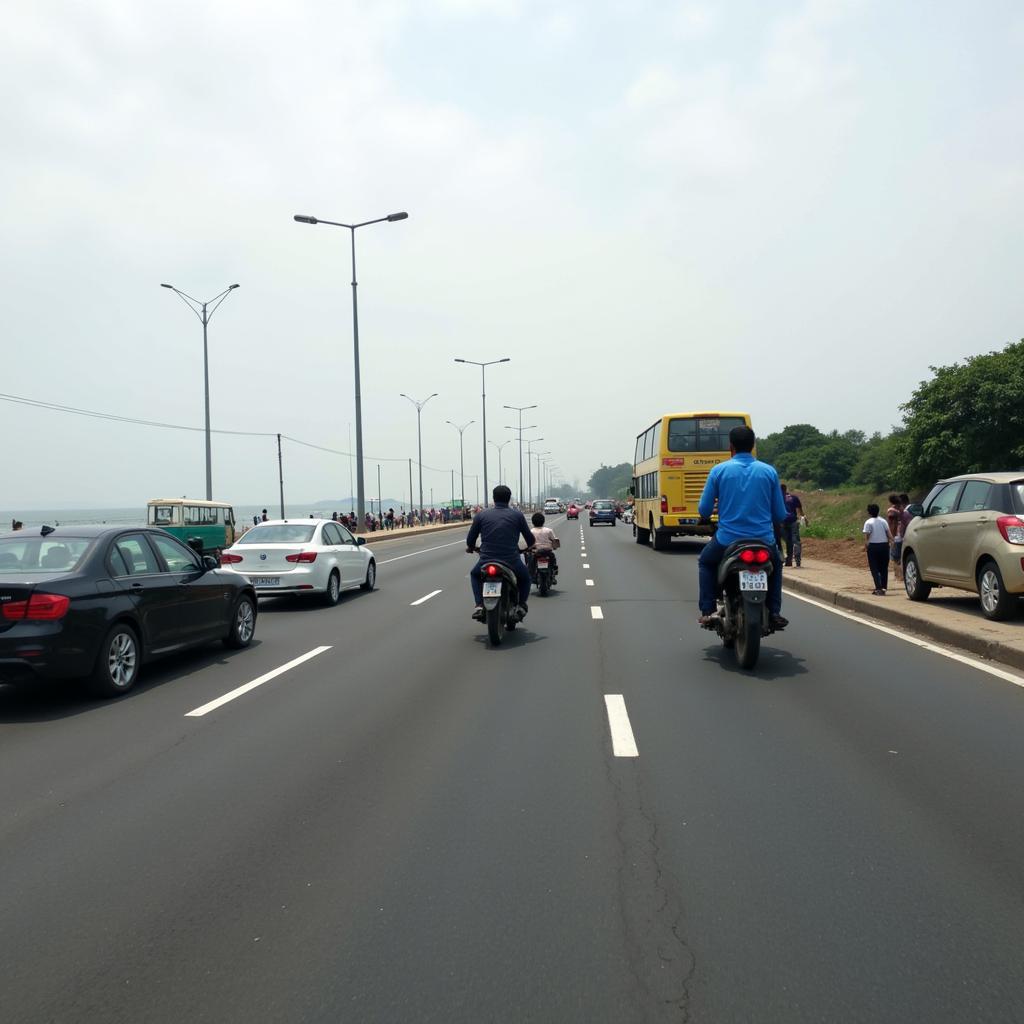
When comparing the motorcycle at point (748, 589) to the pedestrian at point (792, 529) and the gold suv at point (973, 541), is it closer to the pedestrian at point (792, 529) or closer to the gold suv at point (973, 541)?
the gold suv at point (973, 541)

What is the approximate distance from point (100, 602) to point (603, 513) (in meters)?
53.6

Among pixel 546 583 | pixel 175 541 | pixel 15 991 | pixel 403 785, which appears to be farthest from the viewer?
pixel 546 583

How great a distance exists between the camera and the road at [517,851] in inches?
119

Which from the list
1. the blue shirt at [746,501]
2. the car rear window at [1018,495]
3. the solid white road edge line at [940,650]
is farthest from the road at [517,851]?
the car rear window at [1018,495]

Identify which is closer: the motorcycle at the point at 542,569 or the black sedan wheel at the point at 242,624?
the black sedan wheel at the point at 242,624

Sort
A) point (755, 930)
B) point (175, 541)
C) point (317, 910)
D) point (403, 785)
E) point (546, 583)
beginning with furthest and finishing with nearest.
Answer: point (546, 583)
point (175, 541)
point (403, 785)
point (317, 910)
point (755, 930)

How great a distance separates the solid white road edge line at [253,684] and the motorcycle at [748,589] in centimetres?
426

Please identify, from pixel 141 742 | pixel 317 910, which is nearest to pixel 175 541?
pixel 141 742

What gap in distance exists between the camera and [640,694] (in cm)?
750

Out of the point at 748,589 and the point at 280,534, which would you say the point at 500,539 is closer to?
the point at 748,589

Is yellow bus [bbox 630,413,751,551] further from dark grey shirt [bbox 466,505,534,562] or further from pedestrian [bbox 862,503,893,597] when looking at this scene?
dark grey shirt [bbox 466,505,534,562]

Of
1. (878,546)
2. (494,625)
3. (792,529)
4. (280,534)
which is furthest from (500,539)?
(792,529)

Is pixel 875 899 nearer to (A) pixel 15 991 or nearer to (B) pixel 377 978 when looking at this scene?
(B) pixel 377 978

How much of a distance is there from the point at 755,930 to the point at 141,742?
440cm
